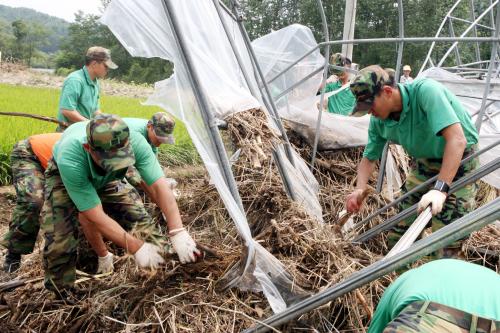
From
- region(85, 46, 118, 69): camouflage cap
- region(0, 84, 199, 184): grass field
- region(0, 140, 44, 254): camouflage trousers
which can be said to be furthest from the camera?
region(0, 84, 199, 184): grass field

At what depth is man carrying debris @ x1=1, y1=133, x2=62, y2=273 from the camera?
3189mm

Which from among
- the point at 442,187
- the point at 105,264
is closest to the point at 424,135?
the point at 442,187

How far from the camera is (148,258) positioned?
2.46 metres

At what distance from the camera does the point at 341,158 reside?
4.31 m

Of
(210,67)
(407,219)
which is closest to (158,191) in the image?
(210,67)

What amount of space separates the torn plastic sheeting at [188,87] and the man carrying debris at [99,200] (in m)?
0.30

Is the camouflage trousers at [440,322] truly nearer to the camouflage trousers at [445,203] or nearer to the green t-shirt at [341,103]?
the camouflage trousers at [445,203]

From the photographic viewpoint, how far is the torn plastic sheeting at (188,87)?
2254mm

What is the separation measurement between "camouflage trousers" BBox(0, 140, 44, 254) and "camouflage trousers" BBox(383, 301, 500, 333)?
9.05 ft

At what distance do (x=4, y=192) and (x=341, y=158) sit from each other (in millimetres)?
3617

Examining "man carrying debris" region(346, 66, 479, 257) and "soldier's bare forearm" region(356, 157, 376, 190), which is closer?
"man carrying debris" region(346, 66, 479, 257)

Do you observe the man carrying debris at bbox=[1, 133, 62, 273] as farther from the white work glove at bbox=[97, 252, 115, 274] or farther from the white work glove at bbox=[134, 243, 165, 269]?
the white work glove at bbox=[134, 243, 165, 269]

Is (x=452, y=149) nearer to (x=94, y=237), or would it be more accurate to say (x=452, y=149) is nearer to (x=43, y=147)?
(x=94, y=237)

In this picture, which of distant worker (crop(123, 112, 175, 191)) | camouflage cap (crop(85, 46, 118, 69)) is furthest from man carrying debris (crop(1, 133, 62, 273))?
camouflage cap (crop(85, 46, 118, 69))
